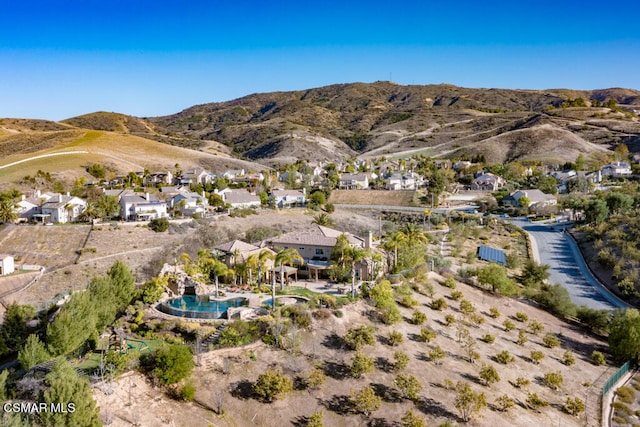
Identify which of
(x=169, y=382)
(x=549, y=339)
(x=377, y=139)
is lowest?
(x=549, y=339)

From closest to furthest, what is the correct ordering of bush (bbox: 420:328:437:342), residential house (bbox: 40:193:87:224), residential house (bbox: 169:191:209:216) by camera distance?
bush (bbox: 420:328:437:342)
residential house (bbox: 40:193:87:224)
residential house (bbox: 169:191:209:216)

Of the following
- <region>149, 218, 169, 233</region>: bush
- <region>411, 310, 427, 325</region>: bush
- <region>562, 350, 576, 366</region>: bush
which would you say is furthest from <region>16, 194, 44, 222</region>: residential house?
<region>562, 350, 576, 366</region>: bush

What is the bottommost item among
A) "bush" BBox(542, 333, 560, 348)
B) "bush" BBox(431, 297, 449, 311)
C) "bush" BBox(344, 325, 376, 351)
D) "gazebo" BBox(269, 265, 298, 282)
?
"bush" BBox(542, 333, 560, 348)

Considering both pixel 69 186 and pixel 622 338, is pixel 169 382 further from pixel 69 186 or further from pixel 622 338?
pixel 69 186

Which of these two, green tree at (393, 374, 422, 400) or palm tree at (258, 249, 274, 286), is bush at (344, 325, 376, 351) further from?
palm tree at (258, 249, 274, 286)

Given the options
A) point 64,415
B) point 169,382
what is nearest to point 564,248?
point 169,382

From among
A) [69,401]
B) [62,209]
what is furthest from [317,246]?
[62,209]

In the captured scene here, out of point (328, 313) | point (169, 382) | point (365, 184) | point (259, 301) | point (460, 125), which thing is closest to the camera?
point (169, 382)
